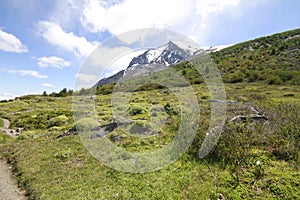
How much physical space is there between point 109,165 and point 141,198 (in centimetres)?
380

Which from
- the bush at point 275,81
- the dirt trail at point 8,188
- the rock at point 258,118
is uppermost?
the bush at point 275,81

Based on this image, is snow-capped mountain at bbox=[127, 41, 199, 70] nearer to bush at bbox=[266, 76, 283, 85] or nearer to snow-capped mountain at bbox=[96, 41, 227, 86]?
snow-capped mountain at bbox=[96, 41, 227, 86]

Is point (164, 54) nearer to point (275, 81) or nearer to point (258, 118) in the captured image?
point (258, 118)

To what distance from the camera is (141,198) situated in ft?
28.7

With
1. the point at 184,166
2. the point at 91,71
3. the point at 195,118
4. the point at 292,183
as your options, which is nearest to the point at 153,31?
the point at 91,71

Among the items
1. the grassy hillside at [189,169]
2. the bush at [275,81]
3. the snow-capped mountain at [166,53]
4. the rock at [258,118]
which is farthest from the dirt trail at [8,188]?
the bush at [275,81]

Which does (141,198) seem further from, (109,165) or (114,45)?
(114,45)

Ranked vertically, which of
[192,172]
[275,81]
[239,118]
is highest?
[275,81]

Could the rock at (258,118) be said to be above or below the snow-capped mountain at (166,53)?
below

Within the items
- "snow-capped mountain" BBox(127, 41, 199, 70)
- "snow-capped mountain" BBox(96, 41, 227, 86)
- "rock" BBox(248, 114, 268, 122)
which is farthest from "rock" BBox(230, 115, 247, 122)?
"snow-capped mountain" BBox(127, 41, 199, 70)

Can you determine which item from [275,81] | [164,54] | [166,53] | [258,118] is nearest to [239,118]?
[258,118]

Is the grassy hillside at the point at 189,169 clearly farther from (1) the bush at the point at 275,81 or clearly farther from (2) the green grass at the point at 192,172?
(1) the bush at the point at 275,81

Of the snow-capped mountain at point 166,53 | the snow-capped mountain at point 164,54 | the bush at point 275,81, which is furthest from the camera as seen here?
the bush at point 275,81

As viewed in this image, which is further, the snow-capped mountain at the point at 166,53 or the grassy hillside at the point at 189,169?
the snow-capped mountain at the point at 166,53
